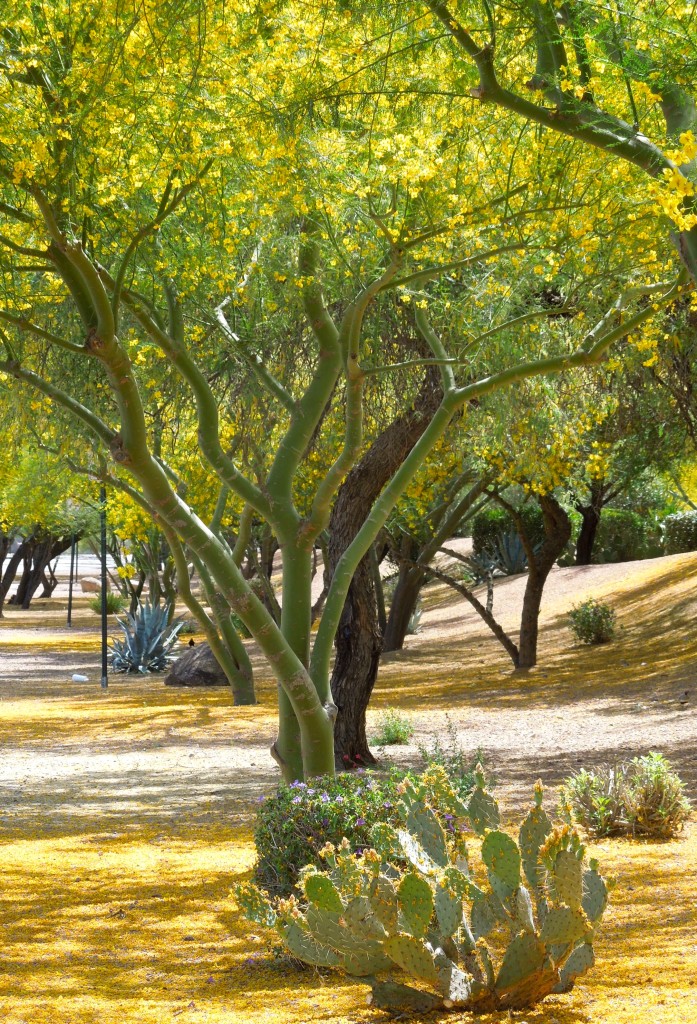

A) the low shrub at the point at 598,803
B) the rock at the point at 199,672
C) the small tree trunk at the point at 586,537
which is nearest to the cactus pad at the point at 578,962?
the low shrub at the point at 598,803

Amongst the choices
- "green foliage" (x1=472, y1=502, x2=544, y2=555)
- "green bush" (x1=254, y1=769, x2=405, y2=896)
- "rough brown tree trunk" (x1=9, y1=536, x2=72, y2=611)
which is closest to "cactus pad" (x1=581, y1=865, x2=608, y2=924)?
"green bush" (x1=254, y1=769, x2=405, y2=896)

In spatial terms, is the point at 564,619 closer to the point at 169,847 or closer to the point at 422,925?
the point at 169,847

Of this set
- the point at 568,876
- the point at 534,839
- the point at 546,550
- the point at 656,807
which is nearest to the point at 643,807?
the point at 656,807

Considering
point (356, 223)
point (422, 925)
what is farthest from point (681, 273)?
point (422, 925)

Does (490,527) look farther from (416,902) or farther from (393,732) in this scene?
(416,902)

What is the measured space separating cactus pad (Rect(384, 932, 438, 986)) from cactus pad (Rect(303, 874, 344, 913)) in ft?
0.71

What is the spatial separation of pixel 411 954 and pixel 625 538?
92.9 feet

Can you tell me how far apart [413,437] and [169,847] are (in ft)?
13.9

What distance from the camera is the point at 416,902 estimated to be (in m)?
3.79

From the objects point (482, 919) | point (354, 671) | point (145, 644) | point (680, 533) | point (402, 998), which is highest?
point (680, 533)

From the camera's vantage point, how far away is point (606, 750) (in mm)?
11055

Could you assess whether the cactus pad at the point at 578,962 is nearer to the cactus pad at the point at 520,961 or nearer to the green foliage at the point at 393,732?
the cactus pad at the point at 520,961

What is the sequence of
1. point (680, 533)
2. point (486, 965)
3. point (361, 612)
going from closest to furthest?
point (486, 965)
point (361, 612)
point (680, 533)

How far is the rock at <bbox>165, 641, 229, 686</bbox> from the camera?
62.1 feet
